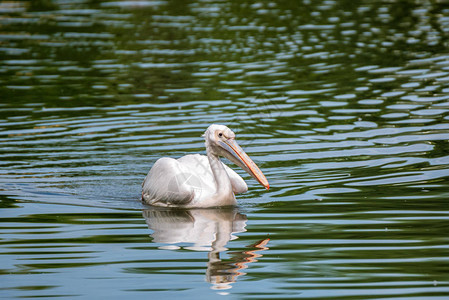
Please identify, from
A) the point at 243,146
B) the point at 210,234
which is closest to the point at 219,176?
the point at 210,234

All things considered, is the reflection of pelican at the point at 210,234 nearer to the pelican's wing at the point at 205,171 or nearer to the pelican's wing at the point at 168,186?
the pelican's wing at the point at 168,186

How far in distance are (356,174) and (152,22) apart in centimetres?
1601

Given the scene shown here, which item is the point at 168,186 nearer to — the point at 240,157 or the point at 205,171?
the point at 205,171

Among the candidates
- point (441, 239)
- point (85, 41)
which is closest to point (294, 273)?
point (441, 239)

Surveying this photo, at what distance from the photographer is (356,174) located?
Answer: 10539 mm

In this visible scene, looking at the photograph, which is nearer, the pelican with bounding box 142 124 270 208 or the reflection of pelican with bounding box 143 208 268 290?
the reflection of pelican with bounding box 143 208 268 290

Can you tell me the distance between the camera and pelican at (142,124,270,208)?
9586 millimetres

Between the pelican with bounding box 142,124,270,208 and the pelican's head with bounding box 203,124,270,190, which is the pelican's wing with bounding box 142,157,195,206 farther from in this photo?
the pelican's head with bounding box 203,124,270,190

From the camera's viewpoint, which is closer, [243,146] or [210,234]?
[210,234]

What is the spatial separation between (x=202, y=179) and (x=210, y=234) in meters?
1.45

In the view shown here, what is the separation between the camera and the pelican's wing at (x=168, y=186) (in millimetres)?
9547

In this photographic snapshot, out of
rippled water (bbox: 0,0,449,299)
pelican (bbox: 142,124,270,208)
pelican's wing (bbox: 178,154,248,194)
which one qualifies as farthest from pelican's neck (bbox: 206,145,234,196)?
rippled water (bbox: 0,0,449,299)

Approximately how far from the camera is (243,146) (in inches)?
493

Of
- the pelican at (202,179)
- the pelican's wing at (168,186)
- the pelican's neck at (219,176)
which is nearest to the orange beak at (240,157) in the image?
the pelican at (202,179)
